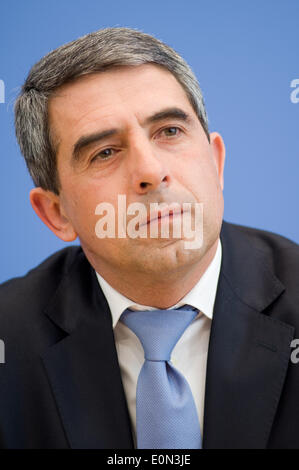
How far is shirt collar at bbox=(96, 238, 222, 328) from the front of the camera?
4.99 feet

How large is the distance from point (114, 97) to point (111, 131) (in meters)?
0.09

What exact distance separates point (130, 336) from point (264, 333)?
1.18ft

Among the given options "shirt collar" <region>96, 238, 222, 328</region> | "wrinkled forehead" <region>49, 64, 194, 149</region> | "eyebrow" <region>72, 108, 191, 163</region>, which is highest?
"wrinkled forehead" <region>49, 64, 194, 149</region>

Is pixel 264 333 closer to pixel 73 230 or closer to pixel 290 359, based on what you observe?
pixel 290 359

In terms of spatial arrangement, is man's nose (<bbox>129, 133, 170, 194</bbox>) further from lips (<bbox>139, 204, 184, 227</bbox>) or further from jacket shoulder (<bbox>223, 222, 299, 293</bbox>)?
jacket shoulder (<bbox>223, 222, 299, 293</bbox>)

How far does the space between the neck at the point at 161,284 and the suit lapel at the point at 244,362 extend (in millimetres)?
82

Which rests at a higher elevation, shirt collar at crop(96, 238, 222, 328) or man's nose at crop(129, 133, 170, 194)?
man's nose at crop(129, 133, 170, 194)

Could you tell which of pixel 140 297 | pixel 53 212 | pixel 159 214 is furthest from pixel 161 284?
pixel 53 212

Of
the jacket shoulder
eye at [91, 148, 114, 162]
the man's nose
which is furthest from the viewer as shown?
the jacket shoulder

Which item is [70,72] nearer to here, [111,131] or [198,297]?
[111,131]

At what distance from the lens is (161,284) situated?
57.7 inches

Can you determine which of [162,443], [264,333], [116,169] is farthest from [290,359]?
[116,169]

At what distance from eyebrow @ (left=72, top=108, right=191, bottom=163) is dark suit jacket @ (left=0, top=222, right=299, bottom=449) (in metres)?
0.39

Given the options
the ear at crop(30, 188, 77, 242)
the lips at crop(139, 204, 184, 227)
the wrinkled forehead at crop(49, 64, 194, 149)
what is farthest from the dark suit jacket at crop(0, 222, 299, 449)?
the wrinkled forehead at crop(49, 64, 194, 149)
